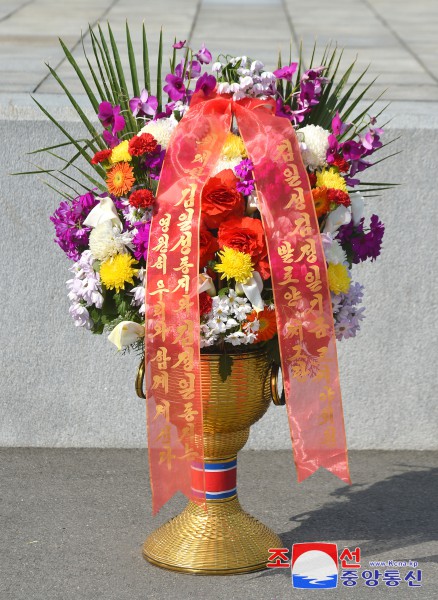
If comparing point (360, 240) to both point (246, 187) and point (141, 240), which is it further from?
point (141, 240)

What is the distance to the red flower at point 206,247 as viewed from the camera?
136 inches

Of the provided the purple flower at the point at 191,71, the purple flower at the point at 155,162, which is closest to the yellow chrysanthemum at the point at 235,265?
the purple flower at the point at 155,162

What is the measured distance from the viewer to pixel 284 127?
3479 millimetres

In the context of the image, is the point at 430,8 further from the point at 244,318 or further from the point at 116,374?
the point at 244,318

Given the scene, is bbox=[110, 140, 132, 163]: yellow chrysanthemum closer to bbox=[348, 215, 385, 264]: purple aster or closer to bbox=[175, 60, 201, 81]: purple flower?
bbox=[175, 60, 201, 81]: purple flower

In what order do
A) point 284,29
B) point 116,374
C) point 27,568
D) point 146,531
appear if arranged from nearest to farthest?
point 27,568
point 146,531
point 116,374
point 284,29

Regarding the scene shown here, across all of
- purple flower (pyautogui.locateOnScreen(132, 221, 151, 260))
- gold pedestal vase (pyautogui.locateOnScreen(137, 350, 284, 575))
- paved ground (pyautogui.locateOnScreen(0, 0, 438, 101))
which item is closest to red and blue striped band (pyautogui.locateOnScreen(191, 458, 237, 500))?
gold pedestal vase (pyautogui.locateOnScreen(137, 350, 284, 575))

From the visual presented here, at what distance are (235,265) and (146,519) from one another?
4.49 feet

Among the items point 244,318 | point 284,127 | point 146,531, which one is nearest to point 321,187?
point 284,127

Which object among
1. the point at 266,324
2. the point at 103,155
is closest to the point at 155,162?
the point at 103,155

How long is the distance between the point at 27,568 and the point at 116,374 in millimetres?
1544

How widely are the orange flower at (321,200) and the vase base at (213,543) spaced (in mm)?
1071

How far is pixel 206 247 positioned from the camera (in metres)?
3.45

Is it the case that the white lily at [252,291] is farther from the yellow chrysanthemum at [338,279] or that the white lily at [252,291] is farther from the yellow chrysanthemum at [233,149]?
the yellow chrysanthemum at [233,149]
